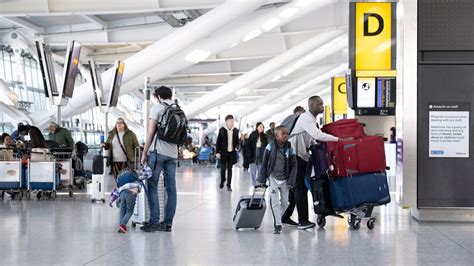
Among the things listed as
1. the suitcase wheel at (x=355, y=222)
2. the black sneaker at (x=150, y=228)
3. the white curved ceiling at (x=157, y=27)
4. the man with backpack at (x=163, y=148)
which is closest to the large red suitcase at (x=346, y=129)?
the suitcase wheel at (x=355, y=222)

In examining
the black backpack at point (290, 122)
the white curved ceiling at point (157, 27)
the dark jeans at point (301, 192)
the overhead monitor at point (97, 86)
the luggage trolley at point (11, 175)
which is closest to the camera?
the dark jeans at point (301, 192)

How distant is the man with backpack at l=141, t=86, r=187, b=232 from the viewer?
8289 millimetres

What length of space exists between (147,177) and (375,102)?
6517mm

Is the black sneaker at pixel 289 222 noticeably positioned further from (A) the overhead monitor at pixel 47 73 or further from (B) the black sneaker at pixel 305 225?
(A) the overhead monitor at pixel 47 73

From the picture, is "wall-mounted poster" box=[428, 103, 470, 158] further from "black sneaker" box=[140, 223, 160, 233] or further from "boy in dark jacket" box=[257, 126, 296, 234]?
"black sneaker" box=[140, 223, 160, 233]

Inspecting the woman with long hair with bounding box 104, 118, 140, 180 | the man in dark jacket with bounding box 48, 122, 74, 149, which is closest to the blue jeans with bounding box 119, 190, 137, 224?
the woman with long hair with bounding box 104, 118, 140, 180

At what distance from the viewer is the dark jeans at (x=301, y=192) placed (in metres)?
8.90

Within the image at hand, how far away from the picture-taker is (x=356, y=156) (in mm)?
8547

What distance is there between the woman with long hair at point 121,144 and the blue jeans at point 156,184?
163 inches

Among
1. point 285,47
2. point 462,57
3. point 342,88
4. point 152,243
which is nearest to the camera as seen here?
point 152,243

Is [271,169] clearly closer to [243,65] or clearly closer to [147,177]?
[147,177]

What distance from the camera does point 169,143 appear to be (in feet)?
27.6

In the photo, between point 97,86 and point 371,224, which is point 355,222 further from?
point 97,86

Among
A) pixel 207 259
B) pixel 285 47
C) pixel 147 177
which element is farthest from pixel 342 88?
pixel 207 259
